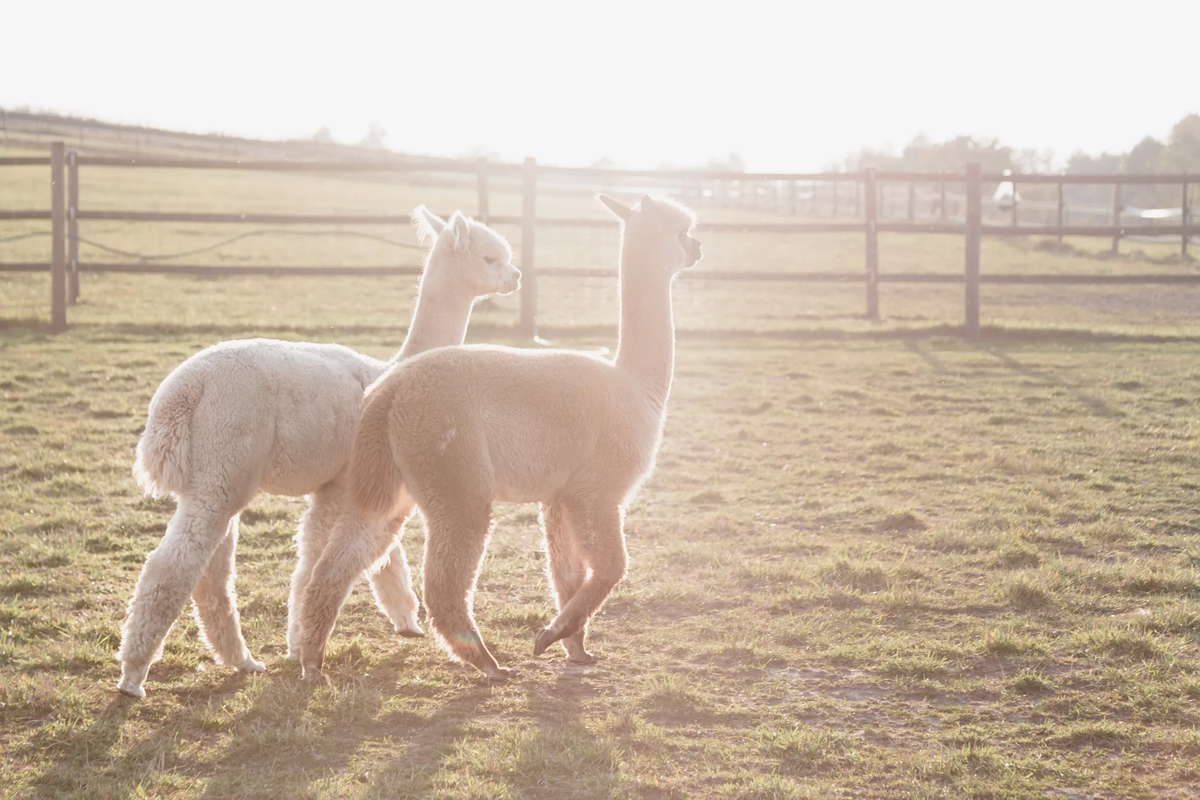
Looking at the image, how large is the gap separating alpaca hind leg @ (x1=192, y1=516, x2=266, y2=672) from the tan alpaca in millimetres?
289

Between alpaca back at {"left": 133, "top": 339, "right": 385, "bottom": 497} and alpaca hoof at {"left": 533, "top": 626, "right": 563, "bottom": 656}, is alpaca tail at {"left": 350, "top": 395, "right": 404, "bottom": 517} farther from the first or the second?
alpaca hoof at {"left": 533, "top": 626, "right": 563, "bottom": 656}

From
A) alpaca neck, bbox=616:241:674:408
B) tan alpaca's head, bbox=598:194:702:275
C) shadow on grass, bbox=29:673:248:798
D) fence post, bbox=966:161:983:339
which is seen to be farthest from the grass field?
fence post, bbox=966:161:983:339

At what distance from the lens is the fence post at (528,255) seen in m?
12.8

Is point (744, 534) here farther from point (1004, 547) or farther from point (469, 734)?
point (469, 734)

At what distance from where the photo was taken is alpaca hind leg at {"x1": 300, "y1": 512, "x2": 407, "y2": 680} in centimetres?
380

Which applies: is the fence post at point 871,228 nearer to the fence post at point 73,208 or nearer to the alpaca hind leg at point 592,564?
the fence post at point 73,208

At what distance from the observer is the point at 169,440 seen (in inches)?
151

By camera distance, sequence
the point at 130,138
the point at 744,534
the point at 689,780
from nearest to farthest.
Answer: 1. the point at 689,780
2. the point at 744,534
3. the point at 130,138

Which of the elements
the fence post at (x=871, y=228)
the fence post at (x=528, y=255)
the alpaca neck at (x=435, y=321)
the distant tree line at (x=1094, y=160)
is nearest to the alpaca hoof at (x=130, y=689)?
the alpaca neck at (x=435, y=321)

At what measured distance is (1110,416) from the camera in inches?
351

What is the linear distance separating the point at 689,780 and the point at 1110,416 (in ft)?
22.6

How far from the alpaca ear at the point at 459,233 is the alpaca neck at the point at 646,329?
2.77 ft

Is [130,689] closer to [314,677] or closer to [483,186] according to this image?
[314,677]

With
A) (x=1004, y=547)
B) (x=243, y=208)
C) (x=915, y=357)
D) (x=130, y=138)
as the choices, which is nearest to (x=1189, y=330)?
(x=915, y=357)
